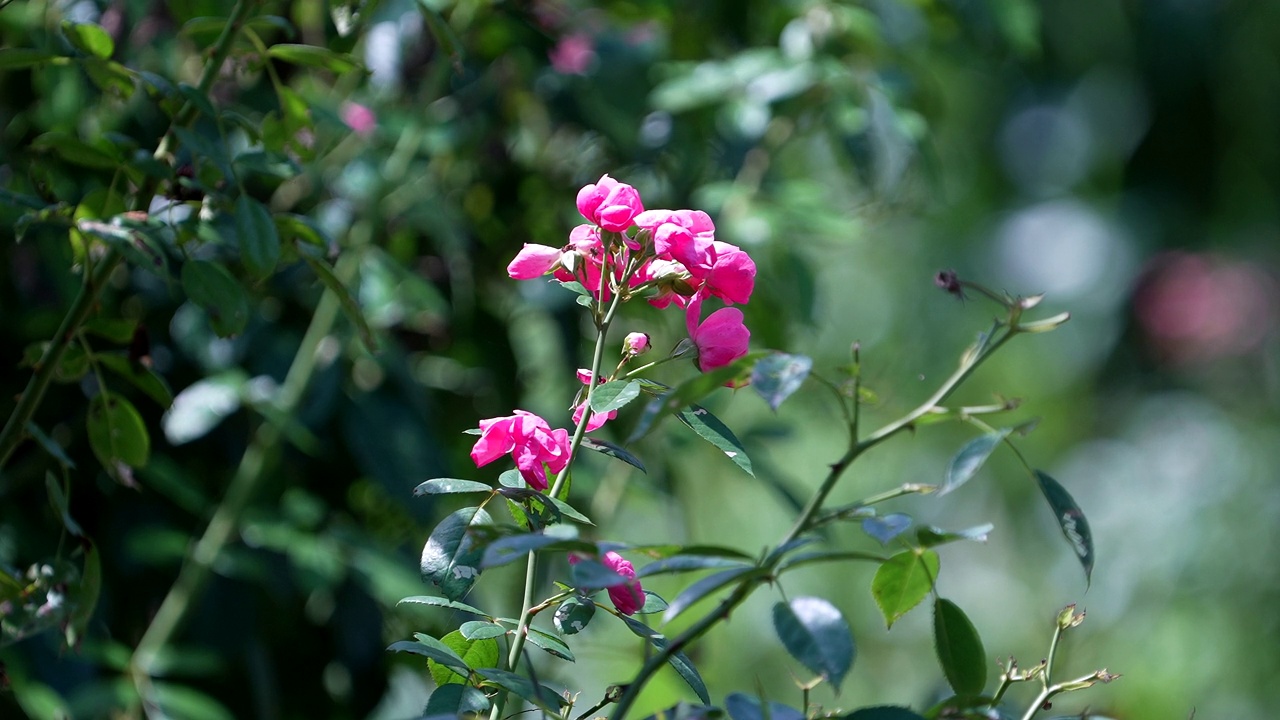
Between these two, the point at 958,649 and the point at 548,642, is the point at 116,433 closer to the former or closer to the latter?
the point at 548,642

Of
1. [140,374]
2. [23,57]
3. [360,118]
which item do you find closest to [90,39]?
[23,57]

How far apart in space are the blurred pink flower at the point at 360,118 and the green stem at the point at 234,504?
13cm

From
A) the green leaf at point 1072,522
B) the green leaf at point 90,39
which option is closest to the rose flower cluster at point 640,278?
the green leaf at point 1072,522

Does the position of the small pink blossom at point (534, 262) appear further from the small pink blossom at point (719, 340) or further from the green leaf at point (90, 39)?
the green leaf at point (90, 39)

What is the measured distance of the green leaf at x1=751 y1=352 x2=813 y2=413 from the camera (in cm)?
29

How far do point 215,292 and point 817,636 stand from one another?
0.28 m

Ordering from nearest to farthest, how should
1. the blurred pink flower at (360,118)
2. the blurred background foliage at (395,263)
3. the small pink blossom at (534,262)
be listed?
the small pink blossom at (534,262) → the blurred background foliage at (395,263) → the blurred pink flower at (360,118)

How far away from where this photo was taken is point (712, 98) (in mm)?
904

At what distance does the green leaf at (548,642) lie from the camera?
0.37m

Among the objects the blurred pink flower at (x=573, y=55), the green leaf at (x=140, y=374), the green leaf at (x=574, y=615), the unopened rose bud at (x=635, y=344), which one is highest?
the unopened rose bud at (x=635, y=344)

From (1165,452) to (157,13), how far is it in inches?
108

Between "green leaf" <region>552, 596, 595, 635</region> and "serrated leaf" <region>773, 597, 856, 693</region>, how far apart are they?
81 millimetres

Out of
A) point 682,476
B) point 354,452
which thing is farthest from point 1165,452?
point 354,452

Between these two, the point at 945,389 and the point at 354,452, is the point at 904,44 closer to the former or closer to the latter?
the point at 354,452
